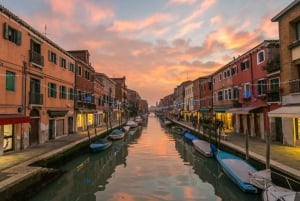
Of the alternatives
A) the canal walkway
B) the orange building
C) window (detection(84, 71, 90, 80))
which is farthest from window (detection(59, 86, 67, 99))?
the canal walkway

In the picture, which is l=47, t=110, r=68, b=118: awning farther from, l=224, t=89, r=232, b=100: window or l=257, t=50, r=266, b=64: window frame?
l=224, t=89, r=232, b=100: window

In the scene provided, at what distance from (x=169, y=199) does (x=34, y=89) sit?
15.7m

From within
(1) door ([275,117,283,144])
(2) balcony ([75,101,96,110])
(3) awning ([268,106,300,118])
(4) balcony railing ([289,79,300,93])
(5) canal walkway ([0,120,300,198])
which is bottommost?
(5) canal walkway ([0,120,300,198])

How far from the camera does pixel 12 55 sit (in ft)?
58.9

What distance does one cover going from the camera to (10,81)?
58.2 ft

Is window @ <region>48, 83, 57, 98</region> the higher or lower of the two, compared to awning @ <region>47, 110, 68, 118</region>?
higher

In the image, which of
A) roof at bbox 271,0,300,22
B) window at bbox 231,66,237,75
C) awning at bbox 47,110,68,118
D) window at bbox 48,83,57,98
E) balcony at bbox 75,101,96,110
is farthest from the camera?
balcony at bbox 75,101,96,110

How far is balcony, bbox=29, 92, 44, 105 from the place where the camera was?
2048cm

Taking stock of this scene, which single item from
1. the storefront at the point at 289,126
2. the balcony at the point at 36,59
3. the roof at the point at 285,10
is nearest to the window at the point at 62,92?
the balcony at the point at 36,59

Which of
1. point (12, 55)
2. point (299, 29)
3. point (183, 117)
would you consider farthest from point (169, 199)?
point (183, 117)

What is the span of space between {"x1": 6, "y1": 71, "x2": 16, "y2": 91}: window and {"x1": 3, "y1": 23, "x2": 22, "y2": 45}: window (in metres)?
2.37

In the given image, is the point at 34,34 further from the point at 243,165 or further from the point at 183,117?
the point at 183,117

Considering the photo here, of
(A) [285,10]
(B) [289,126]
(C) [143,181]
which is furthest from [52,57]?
(B) [289,126]

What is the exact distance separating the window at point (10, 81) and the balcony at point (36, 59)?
9.11 feet
